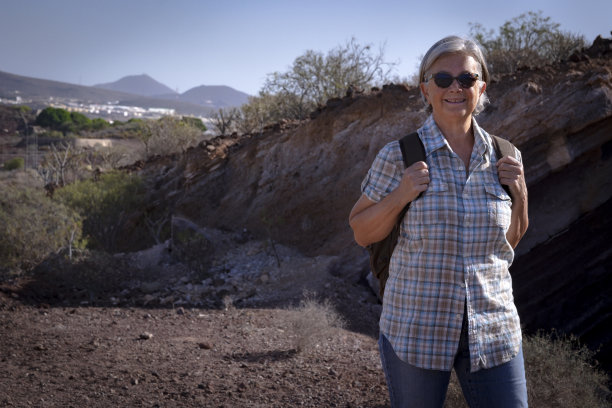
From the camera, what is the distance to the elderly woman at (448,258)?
1861mm

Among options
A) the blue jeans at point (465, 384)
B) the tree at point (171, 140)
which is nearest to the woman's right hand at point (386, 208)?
the blue jeans at point (465, 384)

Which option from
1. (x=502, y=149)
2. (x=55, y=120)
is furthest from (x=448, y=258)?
(x=55, y=120)

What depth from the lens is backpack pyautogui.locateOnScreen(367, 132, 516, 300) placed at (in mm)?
1984

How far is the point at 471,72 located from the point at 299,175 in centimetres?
865

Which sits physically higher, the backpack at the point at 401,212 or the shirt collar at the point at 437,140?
the shirt collar at the point at 437,140

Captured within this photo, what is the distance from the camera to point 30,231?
877 cm

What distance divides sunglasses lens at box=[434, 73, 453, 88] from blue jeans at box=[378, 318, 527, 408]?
0.83 meters

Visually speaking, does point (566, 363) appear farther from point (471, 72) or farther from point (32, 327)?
point (32, 327)

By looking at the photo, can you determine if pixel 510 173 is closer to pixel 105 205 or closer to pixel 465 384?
pixel 465 384

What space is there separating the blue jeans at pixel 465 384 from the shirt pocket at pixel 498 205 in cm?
39

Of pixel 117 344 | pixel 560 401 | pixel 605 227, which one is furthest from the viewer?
pixel 605 227

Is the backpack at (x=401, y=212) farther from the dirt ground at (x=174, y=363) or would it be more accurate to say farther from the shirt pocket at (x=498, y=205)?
the dirt ground at (x=174, y=363)

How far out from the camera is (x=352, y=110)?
10109 mm

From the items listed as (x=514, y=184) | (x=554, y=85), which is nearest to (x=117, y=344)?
(x=514, y=184)
